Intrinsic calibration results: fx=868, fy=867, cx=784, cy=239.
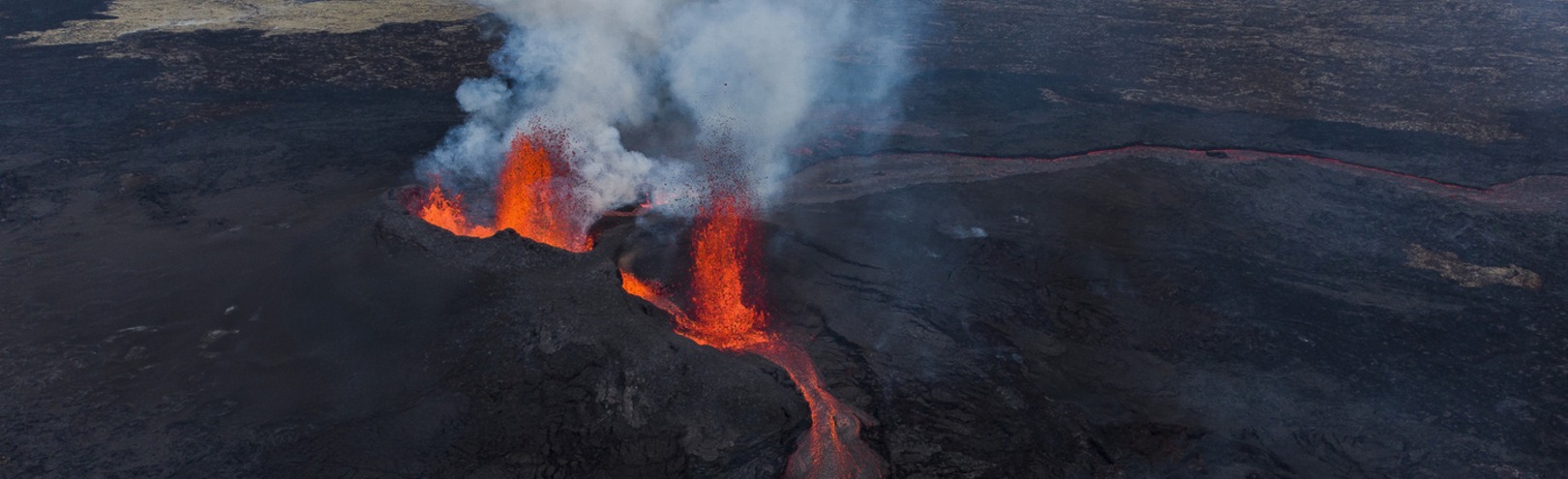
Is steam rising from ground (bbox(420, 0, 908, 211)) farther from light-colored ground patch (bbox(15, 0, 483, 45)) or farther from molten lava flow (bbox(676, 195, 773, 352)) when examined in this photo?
light-colored ground patch (bbox(15, 0, 483, 45))

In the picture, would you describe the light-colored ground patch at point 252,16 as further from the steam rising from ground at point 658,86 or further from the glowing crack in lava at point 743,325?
the glowing crack in lava at point 743,325

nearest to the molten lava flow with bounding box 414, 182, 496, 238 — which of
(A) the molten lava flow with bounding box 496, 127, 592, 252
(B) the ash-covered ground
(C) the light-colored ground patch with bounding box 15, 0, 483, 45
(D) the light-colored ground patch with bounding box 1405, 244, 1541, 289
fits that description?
(A) the molten lava flow with bounding box 496, 127, 592, 252

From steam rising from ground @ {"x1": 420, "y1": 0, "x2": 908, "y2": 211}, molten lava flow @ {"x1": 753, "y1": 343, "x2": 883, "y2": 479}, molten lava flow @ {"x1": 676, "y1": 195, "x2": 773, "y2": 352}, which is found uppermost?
steam rising from ground @ {"x1": 420, "y1": 0, "x2": 908, "y2": 211}

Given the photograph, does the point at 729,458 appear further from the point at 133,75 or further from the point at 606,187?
the point at 133,75

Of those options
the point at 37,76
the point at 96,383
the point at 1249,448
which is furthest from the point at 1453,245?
the point at 37,76

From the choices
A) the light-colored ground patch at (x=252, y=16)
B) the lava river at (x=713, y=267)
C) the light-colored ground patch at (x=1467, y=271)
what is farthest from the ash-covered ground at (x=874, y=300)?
the light-colored ground patch at (x=252, y=16)

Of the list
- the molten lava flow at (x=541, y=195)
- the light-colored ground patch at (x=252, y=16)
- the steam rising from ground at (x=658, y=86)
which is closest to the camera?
the molten lava flow at (x=541, y=195)

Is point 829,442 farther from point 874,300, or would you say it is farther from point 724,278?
point 724,278
